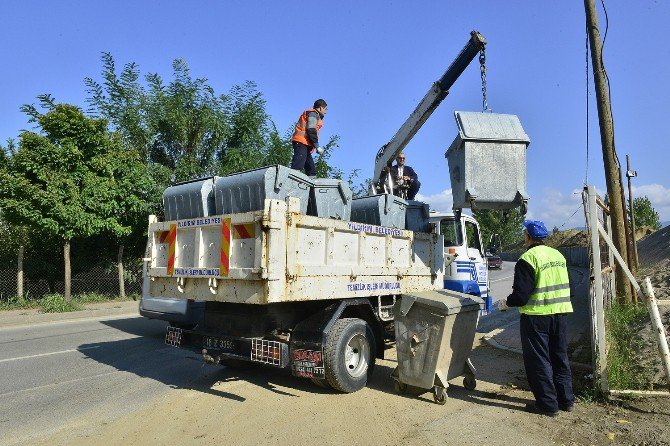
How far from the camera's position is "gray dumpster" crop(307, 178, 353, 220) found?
541 cm

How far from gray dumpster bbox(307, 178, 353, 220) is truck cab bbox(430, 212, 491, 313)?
123 inches

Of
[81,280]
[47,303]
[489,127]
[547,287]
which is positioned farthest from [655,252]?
[81,280]

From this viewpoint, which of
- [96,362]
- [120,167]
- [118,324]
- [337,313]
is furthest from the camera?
[120,167]

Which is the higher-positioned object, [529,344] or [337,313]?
[337,313]

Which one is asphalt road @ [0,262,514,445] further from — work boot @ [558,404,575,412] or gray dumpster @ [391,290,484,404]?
work boot @ [558,404,575,412]

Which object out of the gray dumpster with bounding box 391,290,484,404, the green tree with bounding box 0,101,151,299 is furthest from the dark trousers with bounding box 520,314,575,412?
the green tree with bounding box 0,101,151,299

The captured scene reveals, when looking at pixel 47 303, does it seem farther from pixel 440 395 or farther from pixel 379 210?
pixel 440 395

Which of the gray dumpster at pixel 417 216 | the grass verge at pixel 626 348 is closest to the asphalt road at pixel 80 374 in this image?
the gray dumpster at pixel 417 216

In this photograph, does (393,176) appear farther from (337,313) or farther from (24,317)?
(24,317)

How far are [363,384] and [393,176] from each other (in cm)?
441

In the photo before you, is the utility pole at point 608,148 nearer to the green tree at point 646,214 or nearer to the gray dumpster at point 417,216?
the gray dumpster at point 417,216

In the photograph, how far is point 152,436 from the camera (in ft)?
13.6

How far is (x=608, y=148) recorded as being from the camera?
7.41 m

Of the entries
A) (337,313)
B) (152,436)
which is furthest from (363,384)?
(152,436)
